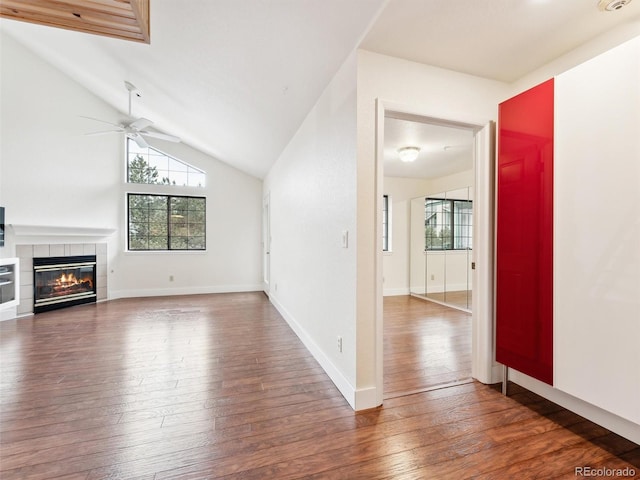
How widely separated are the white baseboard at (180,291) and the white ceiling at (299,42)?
4.04 metres

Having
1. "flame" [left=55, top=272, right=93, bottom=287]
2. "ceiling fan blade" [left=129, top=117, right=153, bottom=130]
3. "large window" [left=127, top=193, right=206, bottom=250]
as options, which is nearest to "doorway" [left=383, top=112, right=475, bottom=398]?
"ceiling fan blade" [left=129, top=117, right=153, bottom=130]

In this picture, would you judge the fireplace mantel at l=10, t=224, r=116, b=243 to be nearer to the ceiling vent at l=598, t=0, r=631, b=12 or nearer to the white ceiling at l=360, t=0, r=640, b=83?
the white ceiling at l=360, t=0, r=640, b=83

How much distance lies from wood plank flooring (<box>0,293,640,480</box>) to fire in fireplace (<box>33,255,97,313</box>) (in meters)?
2.18

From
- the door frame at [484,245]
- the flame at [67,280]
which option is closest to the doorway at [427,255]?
the door frame at [484,245]

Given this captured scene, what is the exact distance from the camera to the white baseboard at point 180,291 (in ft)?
19.1

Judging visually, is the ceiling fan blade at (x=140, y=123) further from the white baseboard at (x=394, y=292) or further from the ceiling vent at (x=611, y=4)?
the white baseboard at (x=394, y=292)

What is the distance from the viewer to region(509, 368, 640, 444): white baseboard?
1.62 m

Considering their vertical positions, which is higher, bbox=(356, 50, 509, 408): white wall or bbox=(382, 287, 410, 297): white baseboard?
bbox=(356, 50, 509, 408): white wall

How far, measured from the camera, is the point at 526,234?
195 centimetres

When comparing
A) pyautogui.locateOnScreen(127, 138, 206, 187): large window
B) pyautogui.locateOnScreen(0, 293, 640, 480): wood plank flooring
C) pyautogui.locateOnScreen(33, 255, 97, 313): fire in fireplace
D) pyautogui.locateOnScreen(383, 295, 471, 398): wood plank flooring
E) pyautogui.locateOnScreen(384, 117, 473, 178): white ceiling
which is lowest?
pyautogui.locateOnScreen(383, 295, 471, 398): wood plank flooring

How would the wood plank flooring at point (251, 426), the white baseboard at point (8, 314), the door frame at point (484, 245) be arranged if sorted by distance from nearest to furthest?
the wood plank flooring at point (251, 426) < the door frame at point (484, 245) < the white baseboard at point (8, 314)

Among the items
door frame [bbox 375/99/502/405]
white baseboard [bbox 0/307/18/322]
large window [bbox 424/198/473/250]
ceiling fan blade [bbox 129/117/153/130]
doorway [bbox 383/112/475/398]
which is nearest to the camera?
door frame [bbox 375/99/502/405]
